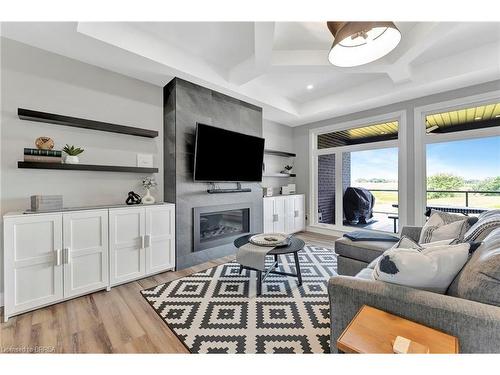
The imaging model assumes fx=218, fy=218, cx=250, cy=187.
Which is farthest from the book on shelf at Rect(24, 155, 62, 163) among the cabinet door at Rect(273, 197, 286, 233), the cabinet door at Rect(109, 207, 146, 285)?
the cabinet door at Rect(273, 197, 286, 233)

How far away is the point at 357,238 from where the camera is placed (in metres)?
2.35

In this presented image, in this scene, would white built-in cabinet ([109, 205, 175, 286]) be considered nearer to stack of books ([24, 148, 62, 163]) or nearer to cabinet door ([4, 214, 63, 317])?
cabinet door ([4, 214, 63, 317])

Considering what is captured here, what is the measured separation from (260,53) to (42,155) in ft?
8.16

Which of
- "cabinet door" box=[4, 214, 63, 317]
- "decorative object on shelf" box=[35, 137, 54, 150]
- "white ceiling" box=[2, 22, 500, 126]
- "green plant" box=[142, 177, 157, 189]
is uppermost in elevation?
"white ceiling" box=[2, 22, 500, 126]

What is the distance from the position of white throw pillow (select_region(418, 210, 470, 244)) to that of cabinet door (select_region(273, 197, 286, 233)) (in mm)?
2620

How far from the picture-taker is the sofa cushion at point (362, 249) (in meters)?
2.12

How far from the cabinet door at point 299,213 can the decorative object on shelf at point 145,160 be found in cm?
304

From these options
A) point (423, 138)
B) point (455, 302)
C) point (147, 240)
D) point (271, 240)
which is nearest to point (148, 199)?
point (147, 240)

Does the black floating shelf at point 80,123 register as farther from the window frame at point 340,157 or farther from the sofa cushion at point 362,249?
the window frame at point 340,157

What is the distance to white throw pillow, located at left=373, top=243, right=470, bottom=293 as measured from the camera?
1.07 meters

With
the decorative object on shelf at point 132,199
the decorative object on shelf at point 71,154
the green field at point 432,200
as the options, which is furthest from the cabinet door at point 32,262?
the green field at point 432,200
